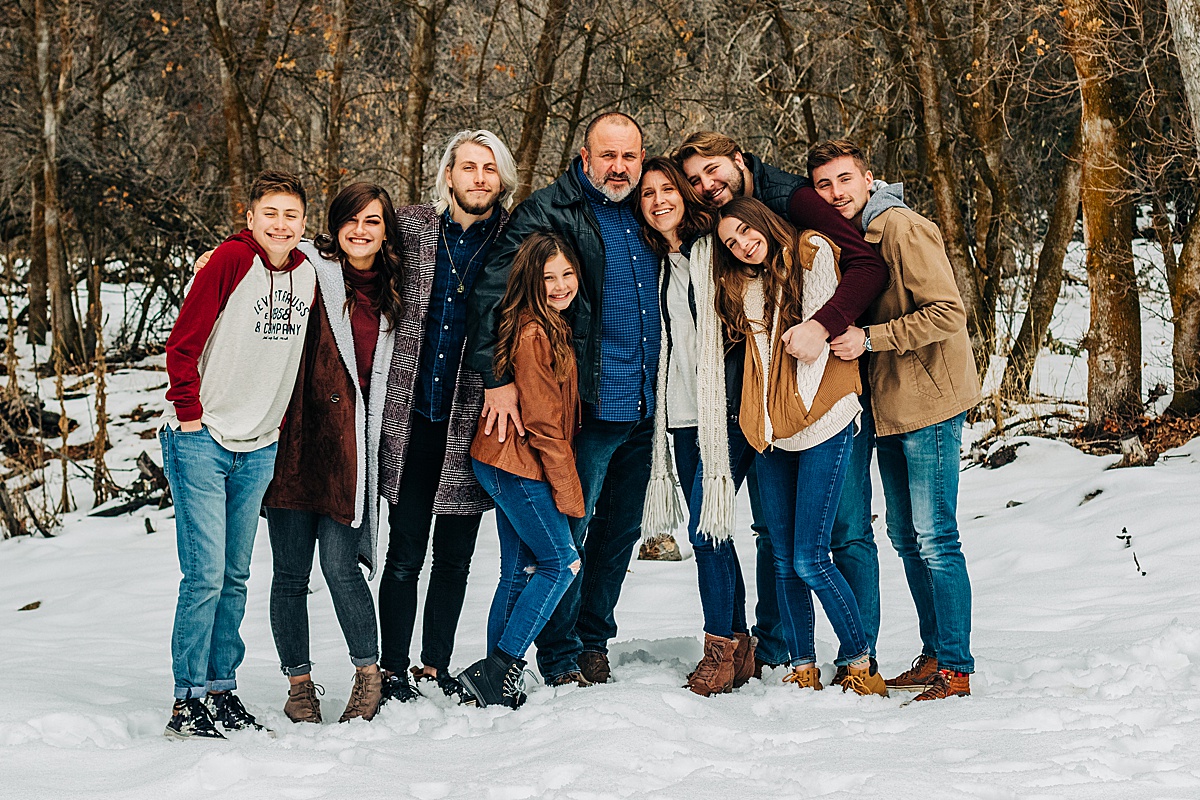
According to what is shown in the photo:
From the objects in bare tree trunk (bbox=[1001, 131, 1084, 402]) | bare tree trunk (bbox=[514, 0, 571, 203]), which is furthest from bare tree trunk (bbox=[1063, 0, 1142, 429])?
bare tree trunk (bbox=[514, 0, 571, 203])

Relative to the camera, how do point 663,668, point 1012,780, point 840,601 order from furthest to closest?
1. point 663,668
2. point 840,601
3. point 1012,780

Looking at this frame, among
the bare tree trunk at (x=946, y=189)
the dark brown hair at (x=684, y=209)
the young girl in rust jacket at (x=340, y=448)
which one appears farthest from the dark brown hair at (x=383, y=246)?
the bare tree trunk at (x=946, y=189)

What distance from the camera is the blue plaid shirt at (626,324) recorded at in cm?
395

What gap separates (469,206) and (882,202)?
148cm

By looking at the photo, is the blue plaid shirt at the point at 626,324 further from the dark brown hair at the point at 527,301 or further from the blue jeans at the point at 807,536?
the blue jeans at the point at 807,536

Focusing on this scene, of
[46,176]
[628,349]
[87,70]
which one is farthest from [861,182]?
[87,70]

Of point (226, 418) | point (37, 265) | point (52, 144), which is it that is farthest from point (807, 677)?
point (37, 265)

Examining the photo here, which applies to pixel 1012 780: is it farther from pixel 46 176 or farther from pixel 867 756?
pixel 46 176

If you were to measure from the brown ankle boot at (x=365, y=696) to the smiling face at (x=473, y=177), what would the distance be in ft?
5.49

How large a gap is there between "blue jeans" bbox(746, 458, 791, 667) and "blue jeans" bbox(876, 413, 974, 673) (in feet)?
1.52

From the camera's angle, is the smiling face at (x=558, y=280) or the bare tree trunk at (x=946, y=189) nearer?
the smiling face at (x=558, y=280)

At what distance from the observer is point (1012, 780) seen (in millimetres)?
2896

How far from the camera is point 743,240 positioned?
3.74 m

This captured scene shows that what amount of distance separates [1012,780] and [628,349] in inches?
74.3
